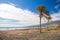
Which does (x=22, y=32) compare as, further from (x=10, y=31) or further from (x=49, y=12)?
(x=49, y=12)

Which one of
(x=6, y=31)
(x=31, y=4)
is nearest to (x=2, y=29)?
(x=6, y=31)

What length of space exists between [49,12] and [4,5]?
1.17 metres

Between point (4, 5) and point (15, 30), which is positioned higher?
point (4, 5)

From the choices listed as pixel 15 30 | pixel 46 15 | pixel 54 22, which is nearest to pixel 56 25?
pixel 54 22

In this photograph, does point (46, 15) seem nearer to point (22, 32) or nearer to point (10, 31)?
point (22, 32)

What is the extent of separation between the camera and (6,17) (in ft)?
10.5

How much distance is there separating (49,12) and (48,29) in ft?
1.45

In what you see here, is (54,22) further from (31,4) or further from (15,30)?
(15,30)

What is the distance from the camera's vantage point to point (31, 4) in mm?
3283

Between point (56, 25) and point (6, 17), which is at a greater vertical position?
point (6, 17)

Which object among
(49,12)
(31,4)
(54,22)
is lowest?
(54,22)

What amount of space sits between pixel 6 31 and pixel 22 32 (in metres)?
0.40

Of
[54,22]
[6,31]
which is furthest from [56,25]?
[6,31]

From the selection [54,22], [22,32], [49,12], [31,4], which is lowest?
[22,32]
